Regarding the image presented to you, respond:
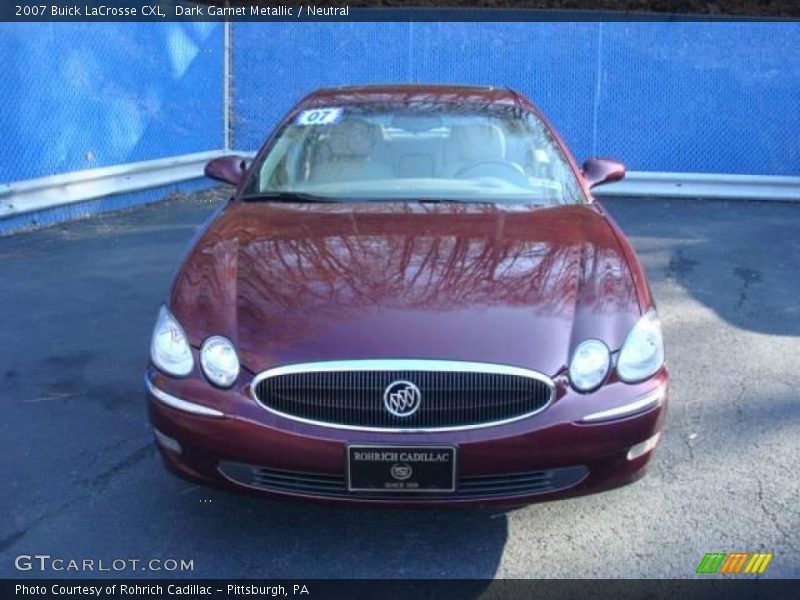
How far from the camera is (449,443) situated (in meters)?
2.86

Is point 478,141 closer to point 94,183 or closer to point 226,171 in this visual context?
point 226,171

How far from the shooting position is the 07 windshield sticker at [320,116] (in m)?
4.75

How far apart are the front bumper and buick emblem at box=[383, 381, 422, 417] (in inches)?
3.2

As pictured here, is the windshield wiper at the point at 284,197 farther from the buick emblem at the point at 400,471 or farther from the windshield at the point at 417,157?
the buick emblem at the point at 400,471

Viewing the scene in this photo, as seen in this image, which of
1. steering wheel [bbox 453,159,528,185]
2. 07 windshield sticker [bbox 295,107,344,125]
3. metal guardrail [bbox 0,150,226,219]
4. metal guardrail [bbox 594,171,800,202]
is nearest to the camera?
steering wheel [bbox 453,159,528,185]

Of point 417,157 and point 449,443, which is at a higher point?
point 417,157

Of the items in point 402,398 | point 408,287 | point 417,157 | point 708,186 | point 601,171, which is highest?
point 417,157

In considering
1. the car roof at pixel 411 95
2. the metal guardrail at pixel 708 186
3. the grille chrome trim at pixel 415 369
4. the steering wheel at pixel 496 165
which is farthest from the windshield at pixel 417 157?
the metal guardrail at pixel 708 186

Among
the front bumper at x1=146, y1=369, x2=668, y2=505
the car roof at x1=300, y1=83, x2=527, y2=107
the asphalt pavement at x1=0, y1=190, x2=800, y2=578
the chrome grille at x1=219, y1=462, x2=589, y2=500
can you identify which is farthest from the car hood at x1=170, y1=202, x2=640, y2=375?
the car roof at x1=300, y1=83, x2=527, y2=107

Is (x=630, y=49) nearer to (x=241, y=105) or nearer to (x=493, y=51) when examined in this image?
(x=493, y=51)

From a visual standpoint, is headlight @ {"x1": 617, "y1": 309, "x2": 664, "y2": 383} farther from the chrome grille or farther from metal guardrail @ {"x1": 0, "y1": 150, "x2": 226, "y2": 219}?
metal guardrail @ {"x1": 0, "y1": 150, "x2": 226, "y2": 219}

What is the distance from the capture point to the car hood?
2957mm
